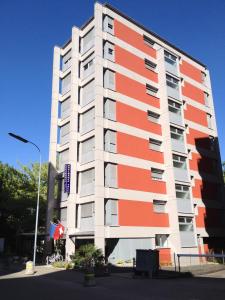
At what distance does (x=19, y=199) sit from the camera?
3991 cm

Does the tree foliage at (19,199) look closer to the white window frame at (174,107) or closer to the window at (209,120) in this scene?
the white window frame at (174,107)

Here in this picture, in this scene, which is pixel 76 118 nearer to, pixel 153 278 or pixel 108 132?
pixel 108 132

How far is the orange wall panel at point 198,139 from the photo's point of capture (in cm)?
3821

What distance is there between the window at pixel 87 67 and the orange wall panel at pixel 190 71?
1398 centimetres

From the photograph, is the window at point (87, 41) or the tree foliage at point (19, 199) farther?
the tree foliage at point (19, 199)

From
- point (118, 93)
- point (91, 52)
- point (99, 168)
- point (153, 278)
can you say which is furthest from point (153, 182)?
point (91, 52)

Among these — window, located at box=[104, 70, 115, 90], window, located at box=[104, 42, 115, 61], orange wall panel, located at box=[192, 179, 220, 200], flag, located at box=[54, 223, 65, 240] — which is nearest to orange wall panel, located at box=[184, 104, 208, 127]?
orange wall panel, located at box=[192, 179, 220, 200]

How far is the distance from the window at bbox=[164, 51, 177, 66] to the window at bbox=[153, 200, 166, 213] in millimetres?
18624

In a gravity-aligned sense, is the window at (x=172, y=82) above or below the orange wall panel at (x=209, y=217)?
above

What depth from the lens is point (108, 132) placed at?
2998 cm

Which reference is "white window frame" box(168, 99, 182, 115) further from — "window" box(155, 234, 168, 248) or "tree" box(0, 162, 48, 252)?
"tree" box(0, 162, 48, 252)

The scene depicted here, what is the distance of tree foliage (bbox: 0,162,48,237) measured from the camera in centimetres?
4028

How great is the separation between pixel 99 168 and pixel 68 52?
18.0m

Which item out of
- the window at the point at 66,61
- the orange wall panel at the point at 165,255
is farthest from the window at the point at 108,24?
the orange wall panel at the point at 165,255
